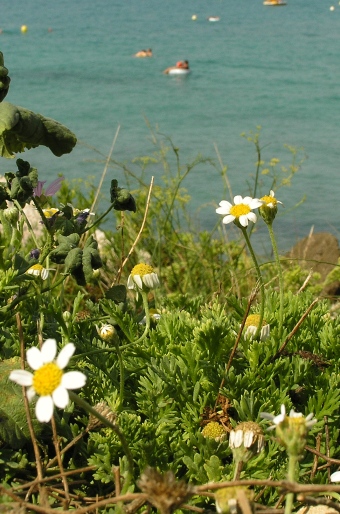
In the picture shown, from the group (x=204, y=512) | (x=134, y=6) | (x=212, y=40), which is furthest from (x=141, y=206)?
(x=134, y=6)

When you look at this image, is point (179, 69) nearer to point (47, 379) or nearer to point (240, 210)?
point (240, 210)

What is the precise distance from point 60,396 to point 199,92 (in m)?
11.5

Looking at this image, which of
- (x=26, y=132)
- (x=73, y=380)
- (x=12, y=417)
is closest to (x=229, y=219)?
(x=26, y=132)

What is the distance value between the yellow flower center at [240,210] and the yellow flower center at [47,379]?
3.08ft

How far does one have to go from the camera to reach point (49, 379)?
1.09 m

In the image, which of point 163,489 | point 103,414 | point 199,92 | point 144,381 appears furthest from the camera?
point 199,92

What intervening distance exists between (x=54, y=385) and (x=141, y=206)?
351cm

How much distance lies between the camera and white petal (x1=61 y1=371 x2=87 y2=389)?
1.04 meters

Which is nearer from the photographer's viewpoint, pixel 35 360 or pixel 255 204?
pixel 35 360

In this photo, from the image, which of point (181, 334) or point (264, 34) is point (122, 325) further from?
point (264, 34)

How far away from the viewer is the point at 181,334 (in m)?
1.97

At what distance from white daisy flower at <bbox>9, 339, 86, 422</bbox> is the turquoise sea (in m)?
2.56

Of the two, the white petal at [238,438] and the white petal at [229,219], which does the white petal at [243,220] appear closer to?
the white petal at [229,219]

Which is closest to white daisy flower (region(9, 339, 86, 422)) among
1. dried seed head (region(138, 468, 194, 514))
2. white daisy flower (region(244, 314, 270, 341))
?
dried seed head (region(138, 468, 194, 514))
